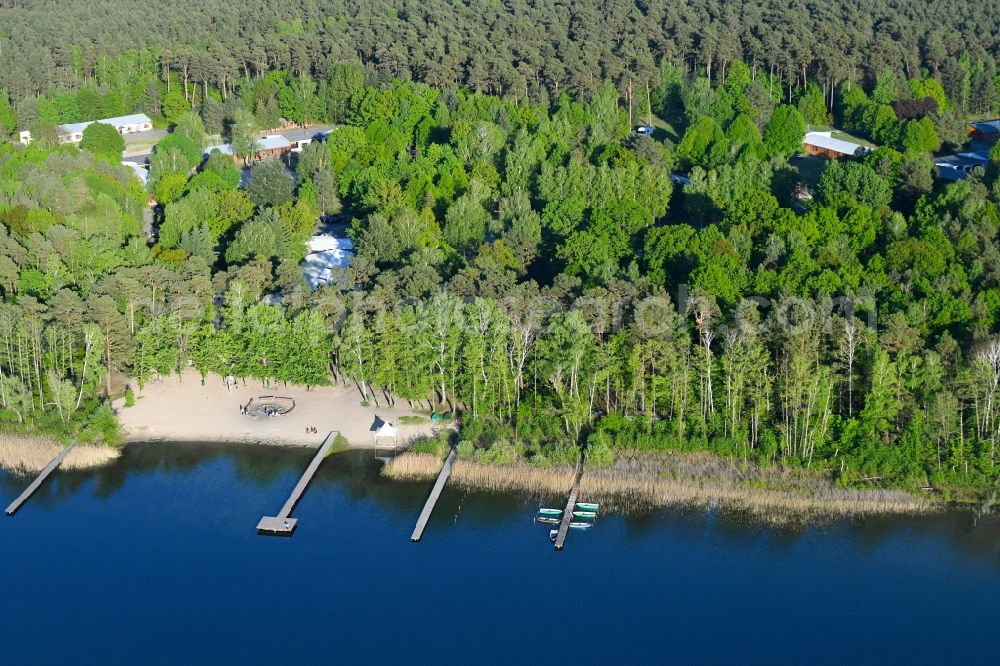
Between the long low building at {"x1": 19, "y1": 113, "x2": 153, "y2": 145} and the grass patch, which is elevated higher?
the long low building at {"x1": 19, "y1": 113, "x2": 153, "y2": 145}

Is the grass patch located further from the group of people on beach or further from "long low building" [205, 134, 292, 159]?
"long low building" [205, 134, 292, 159]

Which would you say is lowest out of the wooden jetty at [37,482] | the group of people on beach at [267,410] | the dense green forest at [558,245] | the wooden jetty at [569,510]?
the wooden jetty at [569,510]

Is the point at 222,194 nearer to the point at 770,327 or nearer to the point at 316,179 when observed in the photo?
the point at 316,179

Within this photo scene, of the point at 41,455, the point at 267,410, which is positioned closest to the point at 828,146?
the point at 267,410

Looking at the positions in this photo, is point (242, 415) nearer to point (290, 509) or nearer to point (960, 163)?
point (290, 509)

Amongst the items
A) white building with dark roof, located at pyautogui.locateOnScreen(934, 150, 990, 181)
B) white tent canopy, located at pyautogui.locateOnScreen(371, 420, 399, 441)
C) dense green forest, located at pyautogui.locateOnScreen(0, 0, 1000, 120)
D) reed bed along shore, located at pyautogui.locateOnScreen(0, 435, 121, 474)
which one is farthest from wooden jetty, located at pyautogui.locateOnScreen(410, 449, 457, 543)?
dense green forest, located at pyautogui.locateOnScreen(0, 0, 1000, 120)

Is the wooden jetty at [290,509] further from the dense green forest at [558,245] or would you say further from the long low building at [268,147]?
the long low building at [268,147]

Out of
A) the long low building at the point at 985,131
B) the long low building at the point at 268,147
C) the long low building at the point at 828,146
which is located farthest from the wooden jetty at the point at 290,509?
the long low building at the point at 985,131

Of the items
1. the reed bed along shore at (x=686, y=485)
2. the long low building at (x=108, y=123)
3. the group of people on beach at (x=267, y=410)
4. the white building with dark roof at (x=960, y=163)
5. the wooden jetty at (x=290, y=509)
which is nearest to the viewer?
the wooden jetty at (x=290, y=509)
